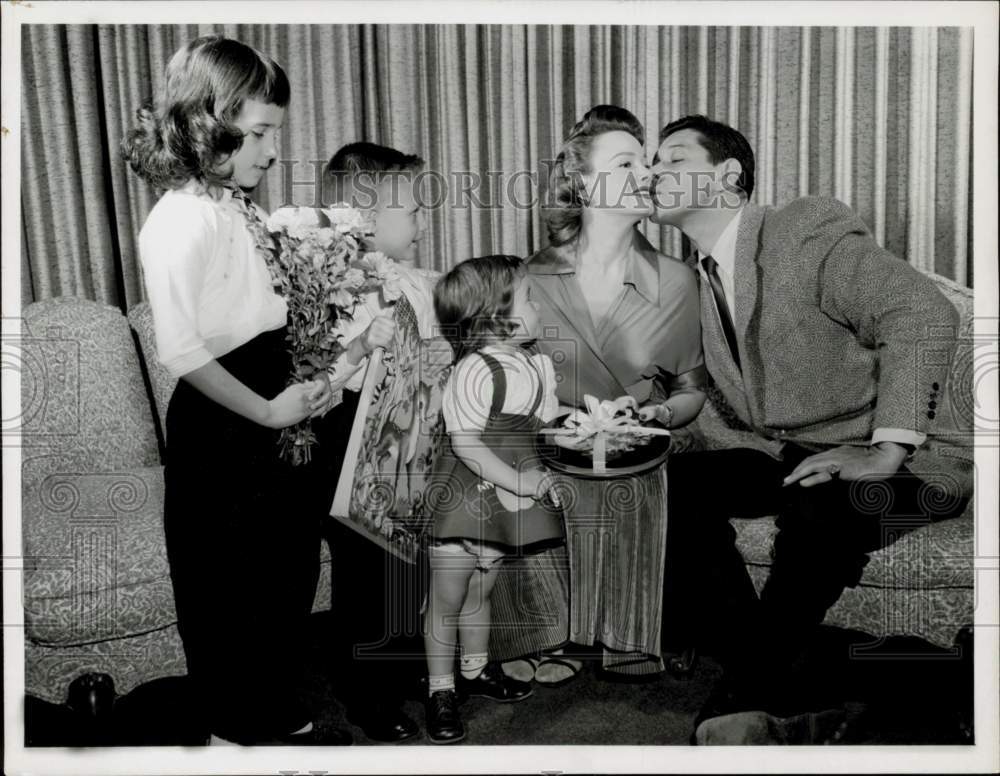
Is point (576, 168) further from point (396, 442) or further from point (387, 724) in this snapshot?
point (387, 724)

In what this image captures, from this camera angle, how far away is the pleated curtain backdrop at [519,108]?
7.79 ft

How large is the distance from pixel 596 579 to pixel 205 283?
46.9 inches

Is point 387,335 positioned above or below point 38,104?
below

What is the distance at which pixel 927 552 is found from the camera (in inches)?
92.3

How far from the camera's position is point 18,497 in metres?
2.41

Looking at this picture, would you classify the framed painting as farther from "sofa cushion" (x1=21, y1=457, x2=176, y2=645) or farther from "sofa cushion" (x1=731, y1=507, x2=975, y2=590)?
"sofa cushion" (x1=731, y1=507, x2=975, y2=590)

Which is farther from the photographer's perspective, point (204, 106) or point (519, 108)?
point (519, 108)

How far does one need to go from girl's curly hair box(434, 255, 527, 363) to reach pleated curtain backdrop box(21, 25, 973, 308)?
0.13ft

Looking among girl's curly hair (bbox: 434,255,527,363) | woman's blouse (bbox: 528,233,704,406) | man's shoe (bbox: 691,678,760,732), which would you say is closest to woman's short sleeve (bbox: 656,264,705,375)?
woman's blouse (bbox: 528,233,704,406)

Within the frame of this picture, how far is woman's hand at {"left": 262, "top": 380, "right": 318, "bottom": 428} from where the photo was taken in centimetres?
233

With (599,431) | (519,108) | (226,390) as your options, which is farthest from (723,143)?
(226,390)

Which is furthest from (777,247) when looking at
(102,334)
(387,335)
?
(102,334)

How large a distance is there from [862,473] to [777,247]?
600 mm

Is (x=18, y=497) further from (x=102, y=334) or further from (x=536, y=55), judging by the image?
(x=536, y=55)
